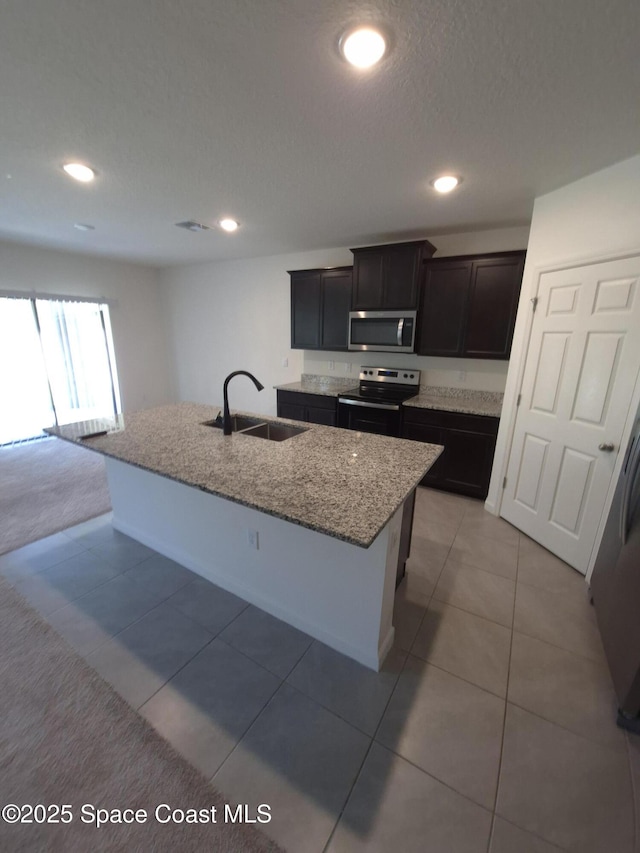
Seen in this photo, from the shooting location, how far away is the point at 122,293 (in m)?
5.11

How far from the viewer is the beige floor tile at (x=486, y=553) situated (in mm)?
2301

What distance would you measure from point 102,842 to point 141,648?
70cm

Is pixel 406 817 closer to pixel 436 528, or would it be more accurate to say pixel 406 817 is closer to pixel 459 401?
pixel 436 528

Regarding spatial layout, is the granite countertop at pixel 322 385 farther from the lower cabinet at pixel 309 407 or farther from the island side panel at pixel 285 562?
the island side panel at pixel 285 562

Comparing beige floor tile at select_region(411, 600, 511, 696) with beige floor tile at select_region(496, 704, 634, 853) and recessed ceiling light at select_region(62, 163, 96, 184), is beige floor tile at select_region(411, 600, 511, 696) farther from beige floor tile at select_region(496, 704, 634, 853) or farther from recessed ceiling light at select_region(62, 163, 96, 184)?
recessed ceiling light at select_region(62, 163, 96, 184)

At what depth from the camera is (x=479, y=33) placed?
1.11 metres

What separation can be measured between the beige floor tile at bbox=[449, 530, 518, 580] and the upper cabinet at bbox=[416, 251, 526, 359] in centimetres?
164

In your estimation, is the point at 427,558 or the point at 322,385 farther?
the point at 322,385

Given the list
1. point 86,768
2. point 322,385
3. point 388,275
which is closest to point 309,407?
point 322,385

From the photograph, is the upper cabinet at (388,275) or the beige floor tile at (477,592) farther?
the upper cabinet at (388,275)

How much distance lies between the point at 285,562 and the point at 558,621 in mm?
1586

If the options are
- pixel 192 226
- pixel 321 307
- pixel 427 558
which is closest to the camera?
pixel 427 558

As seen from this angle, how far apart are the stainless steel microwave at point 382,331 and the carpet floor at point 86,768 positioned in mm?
3281

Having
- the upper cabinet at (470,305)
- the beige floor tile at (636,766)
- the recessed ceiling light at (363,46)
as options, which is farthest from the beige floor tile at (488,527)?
the recessed ceiling light at (363,46)
